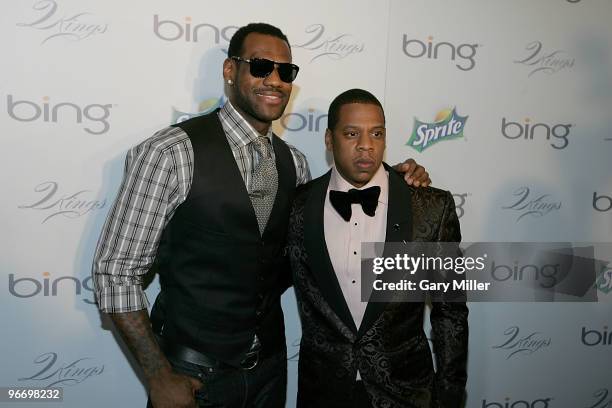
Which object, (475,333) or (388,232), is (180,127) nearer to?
(388,232)

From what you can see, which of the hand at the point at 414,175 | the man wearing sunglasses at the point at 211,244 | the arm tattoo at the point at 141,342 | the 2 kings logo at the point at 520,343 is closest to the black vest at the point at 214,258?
the man wearing sunglasses at the point at 211,244

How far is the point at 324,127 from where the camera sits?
2611 mm

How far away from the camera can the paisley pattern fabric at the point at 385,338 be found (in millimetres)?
1789

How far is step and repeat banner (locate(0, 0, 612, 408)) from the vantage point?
2.34 meters

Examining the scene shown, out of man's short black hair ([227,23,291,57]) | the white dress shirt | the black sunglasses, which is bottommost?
the white dress shirt

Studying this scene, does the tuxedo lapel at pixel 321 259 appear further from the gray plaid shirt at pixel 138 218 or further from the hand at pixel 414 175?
the gray plaid shirt at pixel 138 218

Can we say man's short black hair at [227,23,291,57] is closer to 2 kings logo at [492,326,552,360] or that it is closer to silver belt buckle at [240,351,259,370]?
silver belt buckle at [240,351,259,370]

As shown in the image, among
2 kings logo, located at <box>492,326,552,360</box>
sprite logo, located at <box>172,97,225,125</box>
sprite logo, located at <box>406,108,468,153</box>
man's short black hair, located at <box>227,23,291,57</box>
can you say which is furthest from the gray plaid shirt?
2 kings logo, located at <box>492,326,552,360</box>

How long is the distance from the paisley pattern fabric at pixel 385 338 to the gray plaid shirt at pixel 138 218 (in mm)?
483

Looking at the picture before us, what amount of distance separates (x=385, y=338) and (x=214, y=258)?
675 mm

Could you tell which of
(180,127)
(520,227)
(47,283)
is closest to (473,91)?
(520,227)

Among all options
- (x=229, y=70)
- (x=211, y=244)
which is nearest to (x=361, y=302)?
(x=211, y=244)

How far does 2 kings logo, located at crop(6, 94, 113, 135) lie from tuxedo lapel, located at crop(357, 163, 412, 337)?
1.42 m

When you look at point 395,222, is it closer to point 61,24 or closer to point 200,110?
point 200,110
